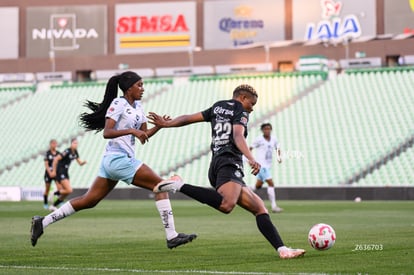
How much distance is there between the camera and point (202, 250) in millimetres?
12875

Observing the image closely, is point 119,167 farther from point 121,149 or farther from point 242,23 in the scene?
point 242,23

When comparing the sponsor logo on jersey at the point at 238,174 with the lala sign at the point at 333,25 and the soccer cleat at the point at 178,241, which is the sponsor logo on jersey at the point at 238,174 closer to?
the soccer cleat at the point at 178,241

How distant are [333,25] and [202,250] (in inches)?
1745

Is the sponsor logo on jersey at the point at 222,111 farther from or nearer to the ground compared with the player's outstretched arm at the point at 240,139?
farther from the ground

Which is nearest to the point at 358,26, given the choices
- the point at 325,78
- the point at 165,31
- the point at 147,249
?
the point at 325,78

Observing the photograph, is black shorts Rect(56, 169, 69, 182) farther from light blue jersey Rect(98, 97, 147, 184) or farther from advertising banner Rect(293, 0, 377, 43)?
advertising banner Rect(293, 0, 377, 43)

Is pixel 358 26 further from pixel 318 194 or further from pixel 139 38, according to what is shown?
pixel 318 194

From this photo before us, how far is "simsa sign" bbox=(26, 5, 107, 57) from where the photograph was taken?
201 feet

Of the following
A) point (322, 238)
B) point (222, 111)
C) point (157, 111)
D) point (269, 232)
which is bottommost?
point (322, 238)

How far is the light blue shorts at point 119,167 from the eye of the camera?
40.2 ft

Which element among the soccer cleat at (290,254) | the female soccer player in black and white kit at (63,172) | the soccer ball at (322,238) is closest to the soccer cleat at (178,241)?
the soccer cleat at (290,254)

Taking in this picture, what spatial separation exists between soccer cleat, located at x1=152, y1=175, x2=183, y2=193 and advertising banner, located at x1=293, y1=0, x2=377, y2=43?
43953 mm

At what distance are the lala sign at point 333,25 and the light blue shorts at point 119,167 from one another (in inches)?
1734

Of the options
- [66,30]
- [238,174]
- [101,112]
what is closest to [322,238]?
[238,174]
